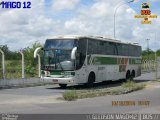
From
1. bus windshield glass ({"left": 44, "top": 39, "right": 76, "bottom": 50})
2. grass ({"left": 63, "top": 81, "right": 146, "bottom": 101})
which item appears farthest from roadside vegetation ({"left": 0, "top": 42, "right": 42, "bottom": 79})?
grass ({"left": 63, "top": 81, "right": 146, "bottom": 101})

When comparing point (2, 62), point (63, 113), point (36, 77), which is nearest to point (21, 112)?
point (63, 113)

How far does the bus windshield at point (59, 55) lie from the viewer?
86.1 feet

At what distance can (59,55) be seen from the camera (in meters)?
26.3

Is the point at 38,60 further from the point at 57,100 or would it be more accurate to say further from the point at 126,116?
the point at 126,116

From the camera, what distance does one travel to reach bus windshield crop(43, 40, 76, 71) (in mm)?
26234

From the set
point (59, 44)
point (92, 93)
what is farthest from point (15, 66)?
point (92, 93)

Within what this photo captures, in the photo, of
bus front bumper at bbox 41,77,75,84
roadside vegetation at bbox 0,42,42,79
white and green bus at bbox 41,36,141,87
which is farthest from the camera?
roadside vegetation at bbox 0,42,42,79

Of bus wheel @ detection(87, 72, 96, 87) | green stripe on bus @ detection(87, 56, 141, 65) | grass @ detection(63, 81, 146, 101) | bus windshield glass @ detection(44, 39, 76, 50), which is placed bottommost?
grass @ detection(63, 81, 146, 101)

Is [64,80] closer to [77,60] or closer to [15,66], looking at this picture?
[77,60]

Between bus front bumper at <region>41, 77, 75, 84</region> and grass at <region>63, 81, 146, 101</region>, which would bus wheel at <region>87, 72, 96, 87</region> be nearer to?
bus front bumper at <region>41, 77, 75, 84</region>

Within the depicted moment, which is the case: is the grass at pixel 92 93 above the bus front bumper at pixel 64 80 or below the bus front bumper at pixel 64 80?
below

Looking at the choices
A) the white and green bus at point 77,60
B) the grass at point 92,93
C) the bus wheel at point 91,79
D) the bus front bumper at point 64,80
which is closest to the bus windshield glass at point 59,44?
the white and green bus at point 77,60

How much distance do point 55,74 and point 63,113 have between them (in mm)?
12265

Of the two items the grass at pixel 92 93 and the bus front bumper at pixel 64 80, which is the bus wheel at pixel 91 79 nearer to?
the bus front bumper at pixel 64 80
